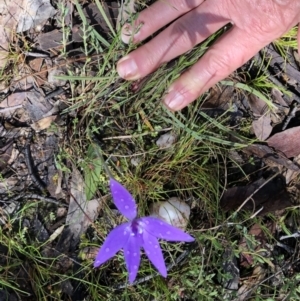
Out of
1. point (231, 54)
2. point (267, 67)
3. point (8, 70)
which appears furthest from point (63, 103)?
point (267, 67)

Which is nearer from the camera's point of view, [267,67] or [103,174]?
[103,174]

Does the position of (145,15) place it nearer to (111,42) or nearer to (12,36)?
(111,42)

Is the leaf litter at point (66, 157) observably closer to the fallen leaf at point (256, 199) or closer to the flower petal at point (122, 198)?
the fallen leaf at point (256, 199)

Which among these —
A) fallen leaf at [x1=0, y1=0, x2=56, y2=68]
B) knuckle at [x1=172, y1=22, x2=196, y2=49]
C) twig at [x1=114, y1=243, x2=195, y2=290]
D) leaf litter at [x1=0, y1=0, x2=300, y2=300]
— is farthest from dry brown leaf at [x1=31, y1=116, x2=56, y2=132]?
twig at [x1=114, y1=243, x2=195, y2=290]

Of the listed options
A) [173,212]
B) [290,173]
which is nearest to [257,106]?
[290,173]

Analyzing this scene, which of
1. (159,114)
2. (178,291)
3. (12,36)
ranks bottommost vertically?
(178,291)

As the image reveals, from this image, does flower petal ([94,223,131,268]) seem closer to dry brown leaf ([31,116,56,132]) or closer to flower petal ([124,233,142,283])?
flower petal ([124,233,142,283])

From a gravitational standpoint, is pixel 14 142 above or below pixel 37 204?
above
